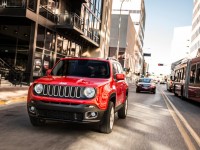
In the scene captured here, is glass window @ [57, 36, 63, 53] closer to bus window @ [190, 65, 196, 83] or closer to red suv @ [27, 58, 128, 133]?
bus window @ [190, 65, 196, 83]

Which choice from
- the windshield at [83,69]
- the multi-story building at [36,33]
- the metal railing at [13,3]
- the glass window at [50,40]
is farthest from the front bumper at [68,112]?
the glass window at [50,40]

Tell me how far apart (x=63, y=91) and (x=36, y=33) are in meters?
16.9

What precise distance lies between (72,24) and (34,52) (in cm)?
629

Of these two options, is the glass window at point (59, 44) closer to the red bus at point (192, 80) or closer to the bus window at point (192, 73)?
the red bus at point (192, 80)

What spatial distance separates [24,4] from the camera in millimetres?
21828

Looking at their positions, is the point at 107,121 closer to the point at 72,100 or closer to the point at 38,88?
the point at 72,100

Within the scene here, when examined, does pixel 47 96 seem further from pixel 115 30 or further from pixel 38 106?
pixel 115 30

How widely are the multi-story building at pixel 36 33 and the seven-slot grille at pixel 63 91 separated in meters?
13.8

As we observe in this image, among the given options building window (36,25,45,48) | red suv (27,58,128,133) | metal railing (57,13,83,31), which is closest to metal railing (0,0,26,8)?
building window (36,25,45,48)

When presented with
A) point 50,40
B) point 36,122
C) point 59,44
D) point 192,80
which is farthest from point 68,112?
point 59,44

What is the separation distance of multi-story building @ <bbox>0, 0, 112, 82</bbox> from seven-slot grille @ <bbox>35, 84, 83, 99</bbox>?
13786mm

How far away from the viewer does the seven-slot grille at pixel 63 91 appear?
22.2ft

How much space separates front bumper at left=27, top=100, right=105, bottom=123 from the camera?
21.7 ft

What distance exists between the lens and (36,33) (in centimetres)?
2294
